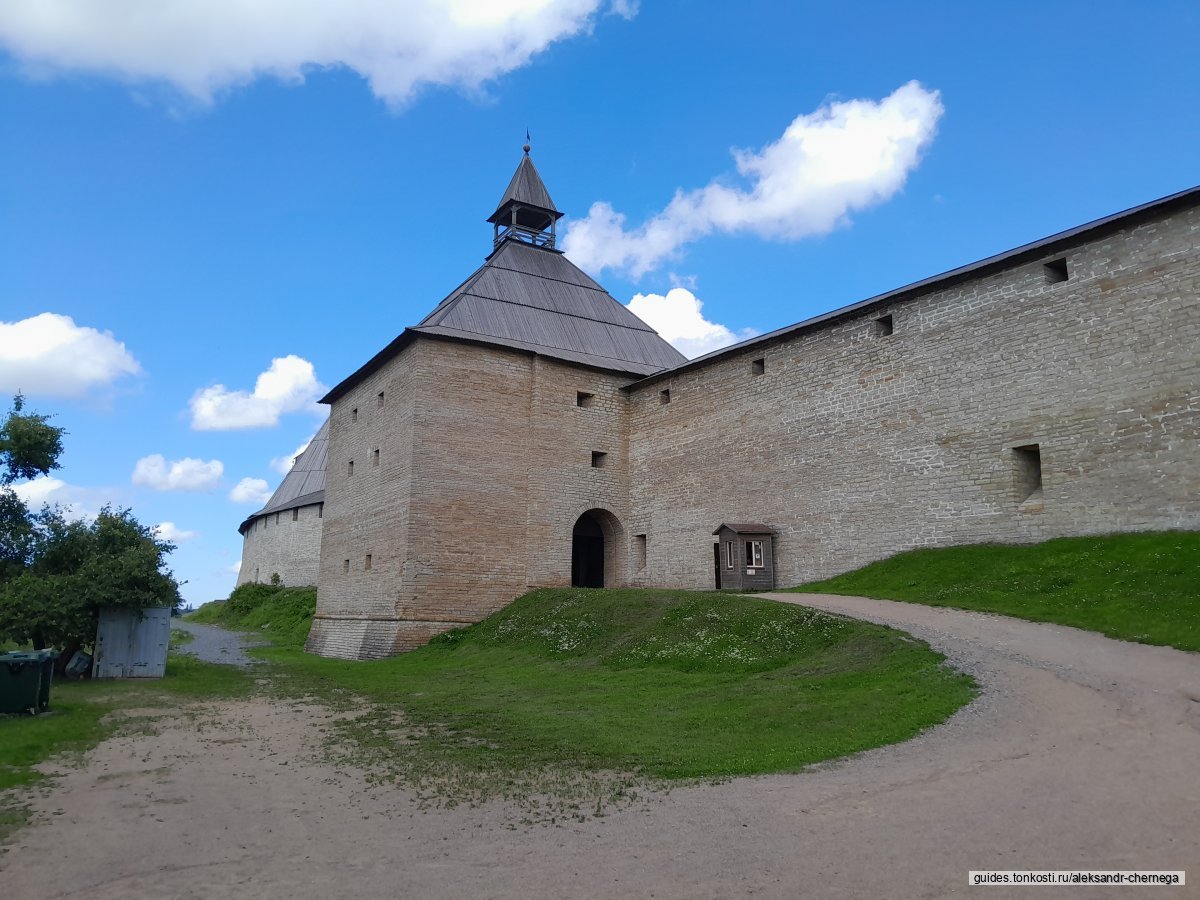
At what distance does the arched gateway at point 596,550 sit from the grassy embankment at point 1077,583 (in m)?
9.13

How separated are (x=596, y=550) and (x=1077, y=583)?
1550 centimetres

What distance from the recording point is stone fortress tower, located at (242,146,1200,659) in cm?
1498

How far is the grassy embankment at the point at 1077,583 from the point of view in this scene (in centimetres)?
1158

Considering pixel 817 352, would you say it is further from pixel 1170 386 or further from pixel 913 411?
pixel 1170 386

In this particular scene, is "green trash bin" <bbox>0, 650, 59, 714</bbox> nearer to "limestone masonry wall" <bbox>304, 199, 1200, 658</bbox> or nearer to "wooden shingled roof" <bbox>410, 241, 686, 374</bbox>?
"limestone masonry wall" <bbox>304, 199, 1200, 658</bbox>

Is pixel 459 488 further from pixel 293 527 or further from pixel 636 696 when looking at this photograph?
pixel 293 527

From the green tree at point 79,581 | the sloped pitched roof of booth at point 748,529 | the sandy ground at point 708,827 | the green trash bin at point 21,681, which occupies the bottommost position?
the sandy ground at point 708,827

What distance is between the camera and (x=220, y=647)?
80.9 ft

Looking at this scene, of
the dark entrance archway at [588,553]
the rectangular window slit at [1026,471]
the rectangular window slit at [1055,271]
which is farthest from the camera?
the dark entrance archway at [588,553]

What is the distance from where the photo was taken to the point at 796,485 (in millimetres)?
20672

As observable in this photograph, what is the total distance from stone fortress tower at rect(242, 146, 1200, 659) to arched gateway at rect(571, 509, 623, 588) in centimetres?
9

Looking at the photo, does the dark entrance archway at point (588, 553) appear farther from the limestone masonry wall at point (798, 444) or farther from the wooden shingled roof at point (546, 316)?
the wooden shingled roof at point (546, 316)

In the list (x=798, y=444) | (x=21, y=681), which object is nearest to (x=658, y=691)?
(x=21, y=681)

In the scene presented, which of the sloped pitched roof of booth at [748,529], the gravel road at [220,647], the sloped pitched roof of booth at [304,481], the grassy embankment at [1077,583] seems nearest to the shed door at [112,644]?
the gravel road at [220,647]
